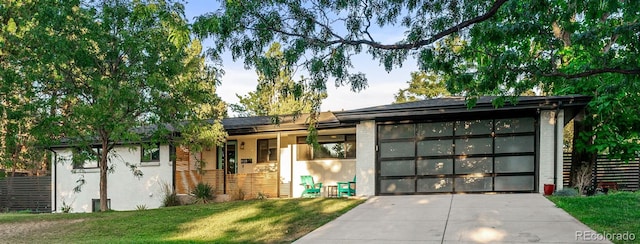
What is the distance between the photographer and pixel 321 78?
7.31 metres

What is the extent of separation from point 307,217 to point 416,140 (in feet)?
16.0

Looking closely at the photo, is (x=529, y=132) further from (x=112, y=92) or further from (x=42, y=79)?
(x=42, y=79)

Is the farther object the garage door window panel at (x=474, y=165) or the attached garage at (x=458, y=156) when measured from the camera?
the garage door window panel at (x=474, y=165)

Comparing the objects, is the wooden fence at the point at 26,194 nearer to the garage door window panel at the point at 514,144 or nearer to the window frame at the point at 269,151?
the window frame at the point at 269,151

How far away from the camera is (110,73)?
42.9 feet

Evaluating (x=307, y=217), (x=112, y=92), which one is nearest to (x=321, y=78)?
(x=307, y=217)

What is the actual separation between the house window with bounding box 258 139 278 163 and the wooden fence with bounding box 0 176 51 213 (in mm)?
10098

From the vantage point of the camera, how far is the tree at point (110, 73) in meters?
11.8

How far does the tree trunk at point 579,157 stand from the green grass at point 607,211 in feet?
12.9

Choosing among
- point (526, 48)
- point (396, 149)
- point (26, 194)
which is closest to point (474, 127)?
point (396, 149)

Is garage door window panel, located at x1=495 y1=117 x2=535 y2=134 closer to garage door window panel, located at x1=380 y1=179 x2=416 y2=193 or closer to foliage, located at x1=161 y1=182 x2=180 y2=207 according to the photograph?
garage door window panel, located at x1=380 y1=179 x2=416 y2=193

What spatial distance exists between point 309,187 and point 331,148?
1.64 metres

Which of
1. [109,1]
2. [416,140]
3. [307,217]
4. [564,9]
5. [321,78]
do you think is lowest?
[307,217]

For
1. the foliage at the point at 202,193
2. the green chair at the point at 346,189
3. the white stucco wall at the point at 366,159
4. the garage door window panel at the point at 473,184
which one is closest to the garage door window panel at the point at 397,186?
the white stucco wall at the point at 366,159
